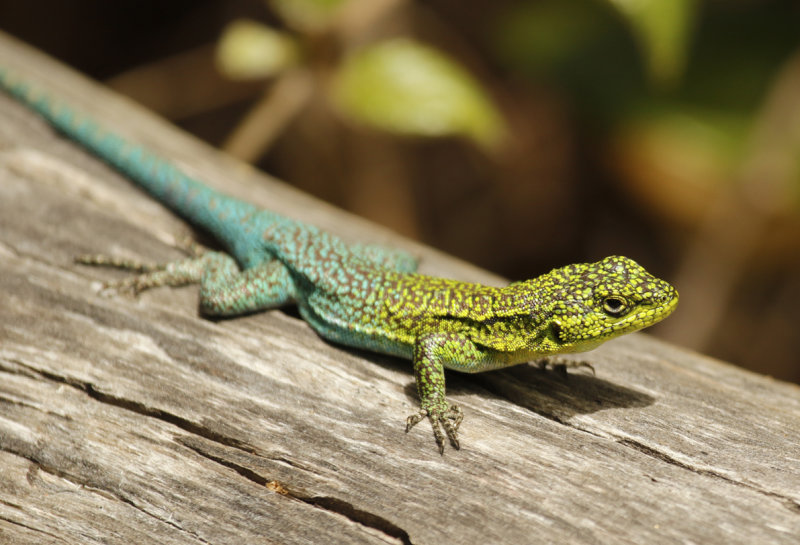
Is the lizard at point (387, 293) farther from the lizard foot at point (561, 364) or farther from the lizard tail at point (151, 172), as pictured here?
the lizard foot at point (561, 364)

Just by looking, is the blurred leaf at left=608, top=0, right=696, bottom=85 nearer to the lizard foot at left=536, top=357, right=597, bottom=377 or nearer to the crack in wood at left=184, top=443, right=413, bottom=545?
the lizard foot at left=536, top=357, right=597, bottom=377

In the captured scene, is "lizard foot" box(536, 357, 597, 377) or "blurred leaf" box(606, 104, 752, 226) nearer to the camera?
"lizard foot" box(536, 357, 597, 377)

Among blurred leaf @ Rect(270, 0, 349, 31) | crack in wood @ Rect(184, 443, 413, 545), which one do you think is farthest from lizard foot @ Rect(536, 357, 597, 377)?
blurred leaf @ Rect(270, 0, 349, 31)

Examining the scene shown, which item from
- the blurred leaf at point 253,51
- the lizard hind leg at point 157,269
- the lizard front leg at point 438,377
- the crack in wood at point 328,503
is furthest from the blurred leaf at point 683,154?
the crack in wood at point 328,503

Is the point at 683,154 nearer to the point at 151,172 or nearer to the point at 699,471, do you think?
the point at 699,471

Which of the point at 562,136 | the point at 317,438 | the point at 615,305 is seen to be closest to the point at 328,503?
the point at 317,438
